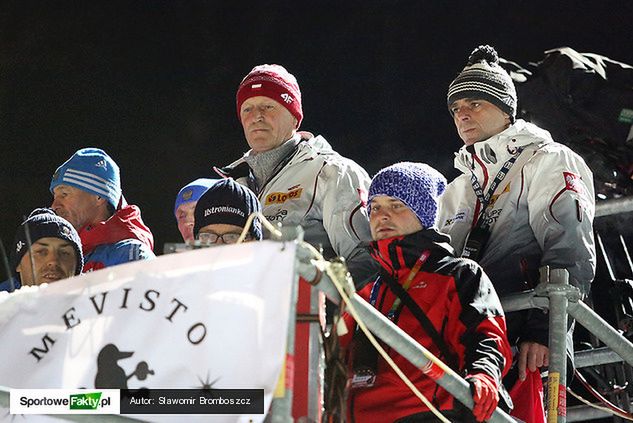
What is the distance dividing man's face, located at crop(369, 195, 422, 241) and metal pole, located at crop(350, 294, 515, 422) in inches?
26.8

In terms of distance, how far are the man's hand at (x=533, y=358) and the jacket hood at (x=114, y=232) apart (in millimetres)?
1359

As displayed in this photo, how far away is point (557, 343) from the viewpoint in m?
3.13

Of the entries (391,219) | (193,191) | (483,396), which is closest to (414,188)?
(391,219)

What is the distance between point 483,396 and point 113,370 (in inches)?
33.2

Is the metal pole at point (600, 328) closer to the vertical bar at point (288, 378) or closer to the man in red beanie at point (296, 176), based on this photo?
the man in red beanie at point (296, 176)

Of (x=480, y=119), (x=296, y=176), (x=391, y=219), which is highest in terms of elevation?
(x=480, y=119)

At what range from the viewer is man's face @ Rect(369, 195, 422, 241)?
10.2 ft

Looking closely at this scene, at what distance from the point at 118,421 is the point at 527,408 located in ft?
4.87

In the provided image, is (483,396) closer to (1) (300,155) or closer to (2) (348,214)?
(2) (348,214)

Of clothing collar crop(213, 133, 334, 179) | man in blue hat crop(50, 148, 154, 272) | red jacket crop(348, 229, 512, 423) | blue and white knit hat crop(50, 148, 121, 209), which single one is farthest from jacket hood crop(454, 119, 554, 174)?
blue and white knit hat crop(50, 148, 121, 209)

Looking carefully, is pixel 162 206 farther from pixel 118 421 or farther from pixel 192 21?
pixel 118 421

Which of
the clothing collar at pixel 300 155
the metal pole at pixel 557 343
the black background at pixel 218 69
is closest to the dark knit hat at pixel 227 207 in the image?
the clothing collar at pixel 300 155

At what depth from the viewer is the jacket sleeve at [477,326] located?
9.00 feet

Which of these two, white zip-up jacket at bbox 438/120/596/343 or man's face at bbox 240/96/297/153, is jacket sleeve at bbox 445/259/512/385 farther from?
man's face at bbox 240/96/297/153
